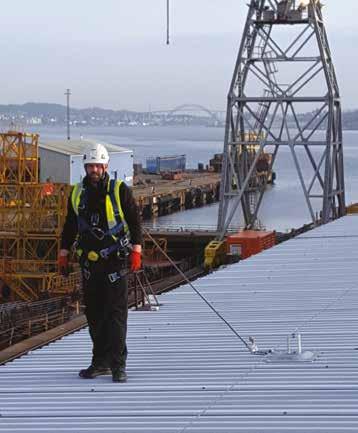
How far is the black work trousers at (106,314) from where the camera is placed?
6.90 metres

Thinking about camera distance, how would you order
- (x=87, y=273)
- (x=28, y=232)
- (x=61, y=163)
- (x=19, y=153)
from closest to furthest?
(x=87, y=273) → (x=19, y=153) → (x=28, y=232) → (x=61, y=163)

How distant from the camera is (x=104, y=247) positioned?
22.4 ft

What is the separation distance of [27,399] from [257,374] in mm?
1608

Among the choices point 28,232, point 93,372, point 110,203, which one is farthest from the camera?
point 28,232

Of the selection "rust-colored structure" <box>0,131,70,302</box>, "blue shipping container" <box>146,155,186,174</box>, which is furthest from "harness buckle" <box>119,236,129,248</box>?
"blue shipping container" <box>146,155,186,174</box>

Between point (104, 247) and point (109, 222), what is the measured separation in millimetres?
185

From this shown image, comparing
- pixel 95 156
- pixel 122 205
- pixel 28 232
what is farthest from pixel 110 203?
pixel 28 232

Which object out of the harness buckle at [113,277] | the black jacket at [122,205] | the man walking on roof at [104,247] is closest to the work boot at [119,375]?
the man walking on roof at [104,247]

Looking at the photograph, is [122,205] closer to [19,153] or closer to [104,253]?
[104,253]

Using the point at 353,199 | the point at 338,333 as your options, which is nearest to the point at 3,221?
the point at 338,333

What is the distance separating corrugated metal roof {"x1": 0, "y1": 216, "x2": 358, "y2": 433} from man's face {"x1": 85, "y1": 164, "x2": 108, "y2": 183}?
1.42 meters

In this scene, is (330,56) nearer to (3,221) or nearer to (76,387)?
(3,221)

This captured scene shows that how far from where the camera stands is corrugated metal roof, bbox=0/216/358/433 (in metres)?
5.71

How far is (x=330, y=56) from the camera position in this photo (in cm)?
3566
